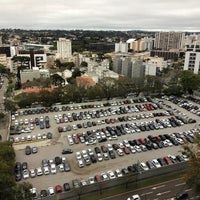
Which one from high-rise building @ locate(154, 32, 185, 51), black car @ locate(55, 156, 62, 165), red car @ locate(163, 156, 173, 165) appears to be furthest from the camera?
high-rise building @ locate(154, 32, 185, 51)

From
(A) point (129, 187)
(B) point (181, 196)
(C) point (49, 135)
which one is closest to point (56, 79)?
(C) point (49, 135)

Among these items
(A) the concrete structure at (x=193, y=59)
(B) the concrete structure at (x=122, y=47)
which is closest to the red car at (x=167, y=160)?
(A) the concrete structure at (x=193, y=59)

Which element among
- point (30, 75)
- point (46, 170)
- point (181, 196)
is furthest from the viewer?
point (30, 75)

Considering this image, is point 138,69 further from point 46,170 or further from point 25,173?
point 25,173

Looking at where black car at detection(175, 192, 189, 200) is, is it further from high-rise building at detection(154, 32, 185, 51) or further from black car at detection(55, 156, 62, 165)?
high-rise building at detection(154, 32, 185, 51)

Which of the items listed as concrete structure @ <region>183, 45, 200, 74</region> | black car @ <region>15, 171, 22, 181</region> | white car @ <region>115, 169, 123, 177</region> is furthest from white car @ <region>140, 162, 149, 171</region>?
concrete structure @ <region>183, 45, 200, 74</region>

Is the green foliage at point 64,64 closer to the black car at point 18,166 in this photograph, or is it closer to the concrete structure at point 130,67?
the concrete structure at point 130,67
